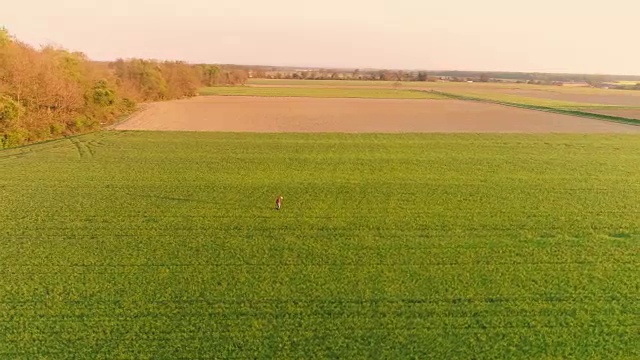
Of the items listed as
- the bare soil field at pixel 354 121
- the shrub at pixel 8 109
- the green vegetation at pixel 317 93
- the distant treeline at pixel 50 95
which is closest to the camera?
the shrub at pixel 8 109

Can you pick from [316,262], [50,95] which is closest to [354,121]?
[50,95]

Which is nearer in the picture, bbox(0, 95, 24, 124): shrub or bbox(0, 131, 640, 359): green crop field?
bbox(0, 131, 640, 359): green crop field

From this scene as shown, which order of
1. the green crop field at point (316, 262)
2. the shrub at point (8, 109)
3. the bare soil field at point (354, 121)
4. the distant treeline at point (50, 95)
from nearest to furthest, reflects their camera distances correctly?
the green crop field at point (316, 262) < the shrub at point (8, 109) < the distant treeline at point (50, 95) < the bare soil field at point (354, 121)

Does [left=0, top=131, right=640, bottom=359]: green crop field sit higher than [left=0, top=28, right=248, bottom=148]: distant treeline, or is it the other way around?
[left=0, top=28, right=248, bottom=148]: distant treeline

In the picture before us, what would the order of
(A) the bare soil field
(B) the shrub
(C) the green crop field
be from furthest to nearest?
(A) the bare soil field → (B) the shrub → (C) the green crop field

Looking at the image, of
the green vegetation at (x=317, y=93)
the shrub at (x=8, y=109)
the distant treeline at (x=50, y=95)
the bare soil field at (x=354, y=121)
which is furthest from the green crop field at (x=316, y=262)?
the green vegetation at (x=317, y=93)

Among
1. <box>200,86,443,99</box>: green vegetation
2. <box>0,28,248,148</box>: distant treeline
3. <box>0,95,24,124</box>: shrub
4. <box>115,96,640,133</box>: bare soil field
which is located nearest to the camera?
<box>0,95,24,124</box>: shrub

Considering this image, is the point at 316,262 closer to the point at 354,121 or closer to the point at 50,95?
the point at 50,95

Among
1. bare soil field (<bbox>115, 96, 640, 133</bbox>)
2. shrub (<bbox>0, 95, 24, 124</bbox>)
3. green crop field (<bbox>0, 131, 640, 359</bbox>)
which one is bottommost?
green crop field (<bbox>0, 131, 640, 359</bbox>)

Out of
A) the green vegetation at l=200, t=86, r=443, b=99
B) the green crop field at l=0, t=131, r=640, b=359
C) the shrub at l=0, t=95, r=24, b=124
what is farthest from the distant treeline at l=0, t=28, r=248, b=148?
the green vegetation at l=200, t=86, r=443, b=99

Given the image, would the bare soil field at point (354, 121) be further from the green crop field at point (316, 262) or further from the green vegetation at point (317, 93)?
the green vegetation at point (317, 93)

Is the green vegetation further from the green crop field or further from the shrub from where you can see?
the green crop field
